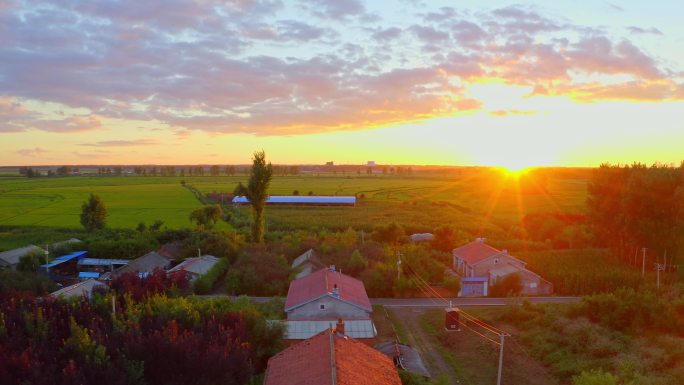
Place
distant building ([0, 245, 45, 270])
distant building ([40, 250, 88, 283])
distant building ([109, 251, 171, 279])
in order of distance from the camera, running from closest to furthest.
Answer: distant building ([109, 251, 171, 279]) → distant building ([40, 250, 88, 283]) → distant building ([0, 245, 45, 270])

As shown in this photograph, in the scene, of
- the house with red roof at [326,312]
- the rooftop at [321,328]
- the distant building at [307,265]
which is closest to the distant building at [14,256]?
the distant building at [307,265]

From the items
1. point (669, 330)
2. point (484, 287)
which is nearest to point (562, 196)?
point (484, 287)

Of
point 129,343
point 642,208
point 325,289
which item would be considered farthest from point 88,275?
point 642,208

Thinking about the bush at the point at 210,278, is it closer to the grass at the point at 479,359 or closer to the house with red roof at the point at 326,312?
the house with red roof at the point at 326,312

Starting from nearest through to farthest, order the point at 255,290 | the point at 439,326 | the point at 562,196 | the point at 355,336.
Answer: the point at 355,336, the point at 439,326, the point at 255,290, the point at 562,196

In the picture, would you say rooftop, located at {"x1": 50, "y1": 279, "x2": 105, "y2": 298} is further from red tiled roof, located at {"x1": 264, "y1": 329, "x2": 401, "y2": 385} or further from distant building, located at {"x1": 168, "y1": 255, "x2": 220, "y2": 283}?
red tiled roof, located at {"x1": 264, "y1": 329, "x2": 401, "y2": 385}

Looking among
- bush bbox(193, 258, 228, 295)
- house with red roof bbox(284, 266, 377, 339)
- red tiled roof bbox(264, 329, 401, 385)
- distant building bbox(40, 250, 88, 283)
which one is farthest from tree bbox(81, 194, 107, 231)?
red tiled roof bbox(264, 329, 401, 385)

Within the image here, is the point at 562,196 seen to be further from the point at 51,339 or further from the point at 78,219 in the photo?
the point at 51,339
